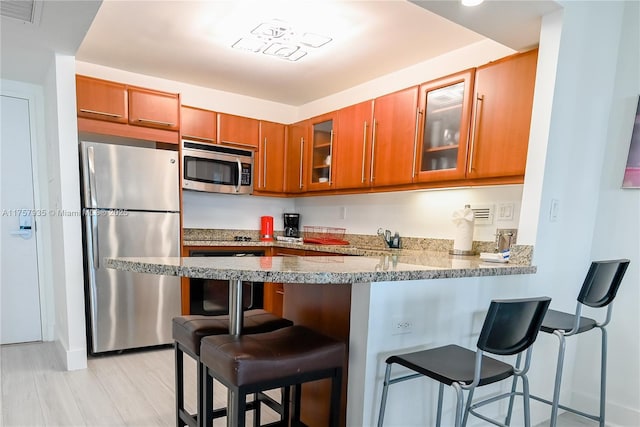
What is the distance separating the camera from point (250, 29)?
2369mm

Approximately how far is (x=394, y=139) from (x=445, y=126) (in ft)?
1.41

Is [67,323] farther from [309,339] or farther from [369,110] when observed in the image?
[369,110]

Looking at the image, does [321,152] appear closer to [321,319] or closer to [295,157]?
[295,157]

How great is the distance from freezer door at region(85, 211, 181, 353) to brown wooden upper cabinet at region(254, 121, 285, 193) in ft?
3.51

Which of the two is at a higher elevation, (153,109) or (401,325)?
(153,109)

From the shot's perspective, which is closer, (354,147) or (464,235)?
(464,235)

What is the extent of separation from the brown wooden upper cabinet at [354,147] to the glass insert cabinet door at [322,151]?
0.11 meters

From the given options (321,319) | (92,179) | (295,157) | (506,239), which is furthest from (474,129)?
(92,179)

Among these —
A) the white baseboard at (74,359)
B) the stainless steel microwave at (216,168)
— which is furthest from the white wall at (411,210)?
the white baseboard at (74,359)

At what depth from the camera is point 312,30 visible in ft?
7.77

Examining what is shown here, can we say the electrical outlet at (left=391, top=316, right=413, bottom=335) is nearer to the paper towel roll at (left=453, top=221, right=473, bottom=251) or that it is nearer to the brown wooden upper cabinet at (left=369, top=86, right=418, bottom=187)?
the paper towel roll at (left=453, top=221, right=473, bottom=251)

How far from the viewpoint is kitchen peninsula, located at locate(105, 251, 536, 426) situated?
109 centimetres

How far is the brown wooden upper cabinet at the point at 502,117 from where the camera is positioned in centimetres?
196

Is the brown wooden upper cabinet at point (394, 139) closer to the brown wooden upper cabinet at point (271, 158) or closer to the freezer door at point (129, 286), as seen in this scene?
the brown wooden upper cabinet at point (271, 158)
